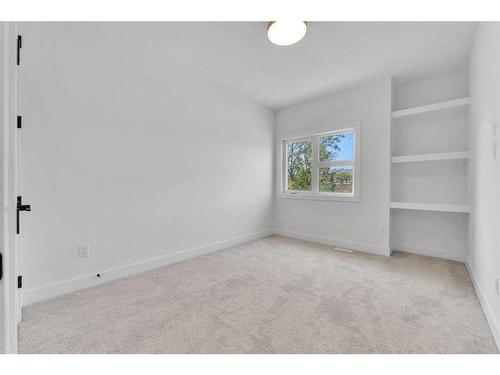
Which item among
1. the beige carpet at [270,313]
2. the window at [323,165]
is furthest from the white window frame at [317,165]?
the beige carpet at [270,313]

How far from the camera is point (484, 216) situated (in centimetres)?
191

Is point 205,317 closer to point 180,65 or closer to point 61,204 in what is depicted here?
point 61,204

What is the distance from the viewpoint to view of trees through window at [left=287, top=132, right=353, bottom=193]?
12.0ft

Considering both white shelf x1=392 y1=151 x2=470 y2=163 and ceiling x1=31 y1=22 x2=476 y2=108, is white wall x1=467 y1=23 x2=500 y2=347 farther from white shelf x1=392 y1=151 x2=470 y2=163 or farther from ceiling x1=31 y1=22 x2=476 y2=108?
ceiling x1=31 y1=22 x2=476 y2=108

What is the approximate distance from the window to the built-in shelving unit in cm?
55

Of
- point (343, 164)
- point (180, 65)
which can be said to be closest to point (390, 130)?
point (343, 164)

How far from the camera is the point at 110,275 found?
2330 millimetres

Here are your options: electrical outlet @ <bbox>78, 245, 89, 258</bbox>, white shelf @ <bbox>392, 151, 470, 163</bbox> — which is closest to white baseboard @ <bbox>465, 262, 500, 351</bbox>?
white shelf @ <bbox>392, 151, 470, 163</bbox>

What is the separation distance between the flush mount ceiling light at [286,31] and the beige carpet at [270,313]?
92.1 inches

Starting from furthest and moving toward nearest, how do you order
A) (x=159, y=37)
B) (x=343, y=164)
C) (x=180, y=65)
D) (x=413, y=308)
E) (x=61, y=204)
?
(x=343, y=164) < (x=180, y=65) < (x=159, y=37) < (x=61, y=204) < (x=413, y=308)

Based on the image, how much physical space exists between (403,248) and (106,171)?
154 inches

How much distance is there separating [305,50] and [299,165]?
6.86 ft

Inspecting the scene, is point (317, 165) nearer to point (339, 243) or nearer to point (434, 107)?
point (339, 243)

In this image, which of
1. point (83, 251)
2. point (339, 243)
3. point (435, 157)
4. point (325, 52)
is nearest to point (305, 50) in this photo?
point (325, 52)
